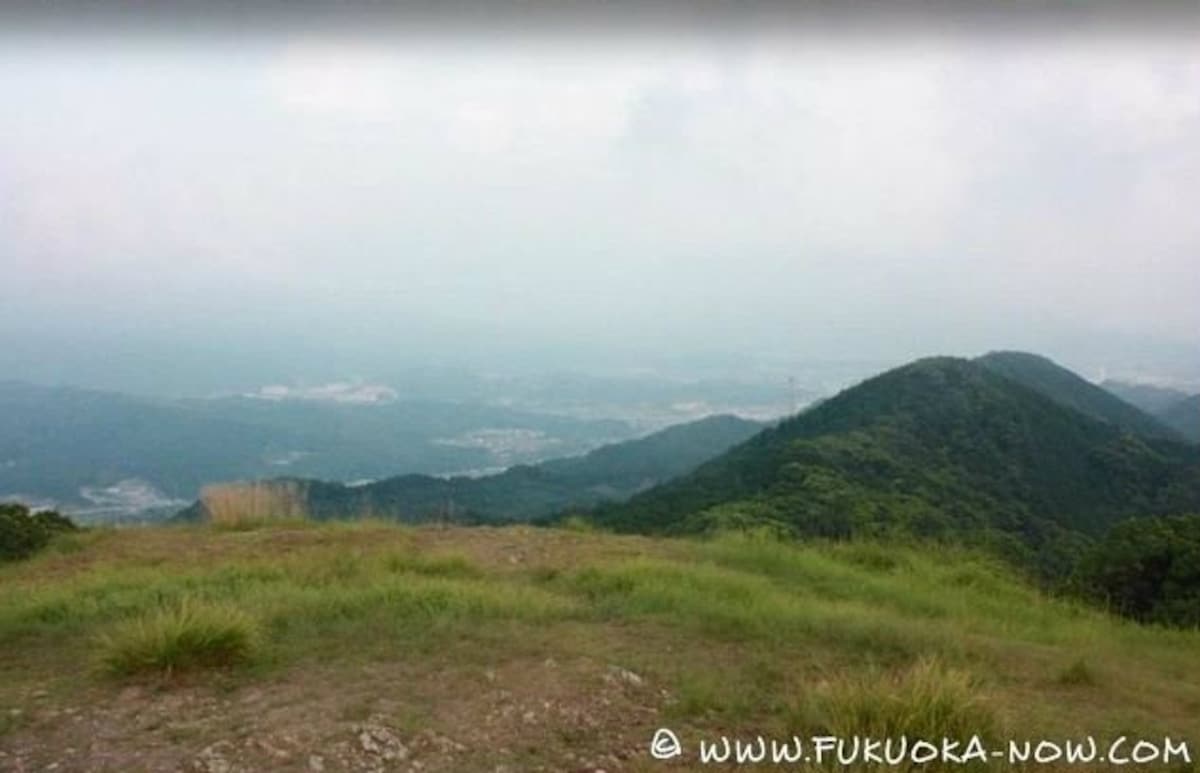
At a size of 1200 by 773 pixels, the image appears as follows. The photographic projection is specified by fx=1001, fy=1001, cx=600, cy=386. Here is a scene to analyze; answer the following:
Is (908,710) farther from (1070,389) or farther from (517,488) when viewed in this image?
(1070,389)

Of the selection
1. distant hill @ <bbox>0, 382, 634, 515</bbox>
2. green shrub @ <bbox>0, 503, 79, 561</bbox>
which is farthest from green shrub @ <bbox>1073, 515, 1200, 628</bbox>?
distant hill @ <bbox>0, 382, 634, 515</bbox>

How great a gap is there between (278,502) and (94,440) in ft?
56.8

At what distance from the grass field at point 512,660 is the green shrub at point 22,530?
1.03 ft

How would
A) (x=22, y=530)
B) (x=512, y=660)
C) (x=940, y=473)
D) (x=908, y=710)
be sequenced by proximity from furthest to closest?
(x=940, y=473), (x=22, y=530), (x=512, y=660), (x=908, y=710)

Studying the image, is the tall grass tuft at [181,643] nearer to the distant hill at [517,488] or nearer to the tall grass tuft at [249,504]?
the tall grass tuft at [249,504]

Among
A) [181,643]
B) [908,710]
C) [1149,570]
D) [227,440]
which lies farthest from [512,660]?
[227,440]

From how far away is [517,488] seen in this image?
2372cm

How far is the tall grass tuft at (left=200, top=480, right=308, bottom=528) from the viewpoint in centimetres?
986

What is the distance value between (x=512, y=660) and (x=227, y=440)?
84.5 feet

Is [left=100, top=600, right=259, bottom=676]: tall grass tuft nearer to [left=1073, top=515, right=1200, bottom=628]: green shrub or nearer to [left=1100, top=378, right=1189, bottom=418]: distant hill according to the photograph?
[left=1073, top=515, right=1200, bottom=628]: green shrub

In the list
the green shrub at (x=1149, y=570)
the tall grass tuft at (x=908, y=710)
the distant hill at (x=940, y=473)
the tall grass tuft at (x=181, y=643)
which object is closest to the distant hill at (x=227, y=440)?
the distant hill at (x=940, y=473)

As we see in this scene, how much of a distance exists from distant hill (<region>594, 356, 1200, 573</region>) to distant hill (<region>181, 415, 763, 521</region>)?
3013 millimetres

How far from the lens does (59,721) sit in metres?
3.97

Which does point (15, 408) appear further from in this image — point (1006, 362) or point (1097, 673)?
point (1006, 362)
